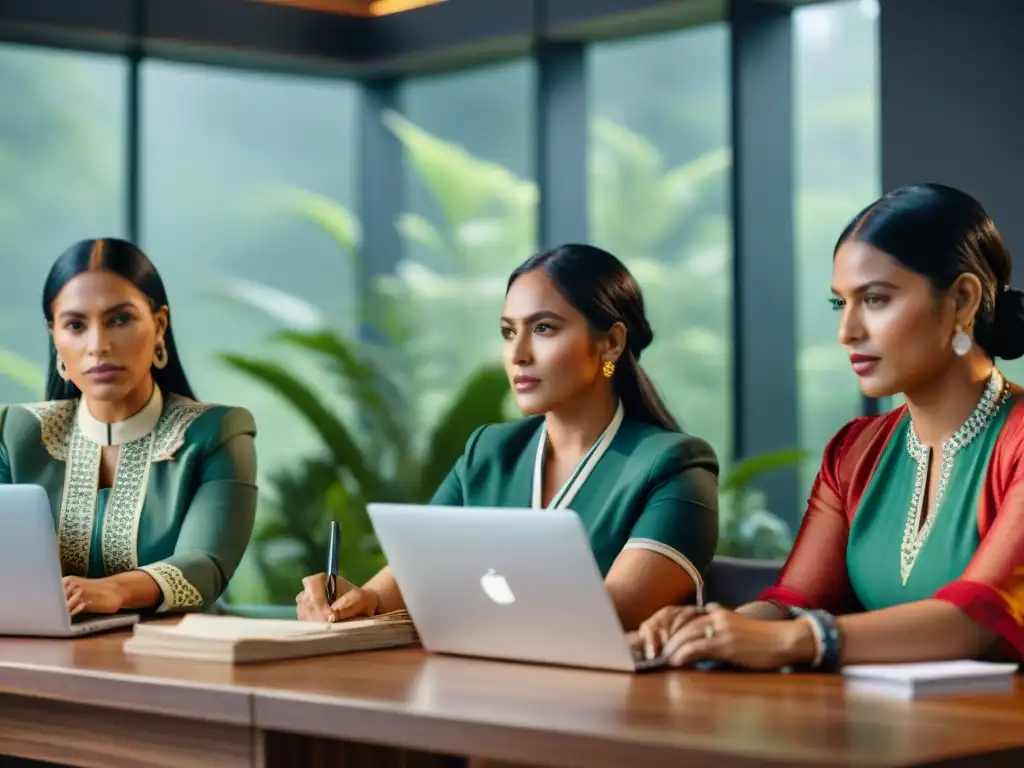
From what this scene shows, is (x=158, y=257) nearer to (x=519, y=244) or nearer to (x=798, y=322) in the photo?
(x=519, y=244)

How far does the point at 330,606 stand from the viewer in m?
2.57

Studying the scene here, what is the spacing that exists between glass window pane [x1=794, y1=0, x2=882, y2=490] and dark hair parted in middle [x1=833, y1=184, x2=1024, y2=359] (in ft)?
11.1

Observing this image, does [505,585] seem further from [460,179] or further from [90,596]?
[460,179]

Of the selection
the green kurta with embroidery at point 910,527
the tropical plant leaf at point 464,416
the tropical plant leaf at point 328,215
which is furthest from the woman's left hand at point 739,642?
the tropical plant leaf at point 328,215

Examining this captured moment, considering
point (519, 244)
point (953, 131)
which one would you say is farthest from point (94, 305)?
point (519, 244)

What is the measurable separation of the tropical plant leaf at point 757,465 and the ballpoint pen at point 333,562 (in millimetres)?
3435

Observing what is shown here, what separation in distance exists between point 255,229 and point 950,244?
17.4 ft

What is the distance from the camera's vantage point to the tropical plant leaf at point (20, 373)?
254 inches

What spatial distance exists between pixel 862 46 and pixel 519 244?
1.87 meters

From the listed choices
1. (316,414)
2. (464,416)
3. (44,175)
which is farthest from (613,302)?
(44,175)

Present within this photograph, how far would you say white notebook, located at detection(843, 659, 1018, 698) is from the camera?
75.7 inches

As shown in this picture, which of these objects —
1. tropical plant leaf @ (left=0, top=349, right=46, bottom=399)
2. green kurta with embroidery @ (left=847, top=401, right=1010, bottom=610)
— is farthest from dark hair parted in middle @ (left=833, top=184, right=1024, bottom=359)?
tropical plant leaf @ (left=0, top=349, right=46, bottom=399)

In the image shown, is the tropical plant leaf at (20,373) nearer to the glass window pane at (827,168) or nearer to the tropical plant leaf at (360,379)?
the tropical plant leaf at (360,379)

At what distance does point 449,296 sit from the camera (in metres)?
7.35
